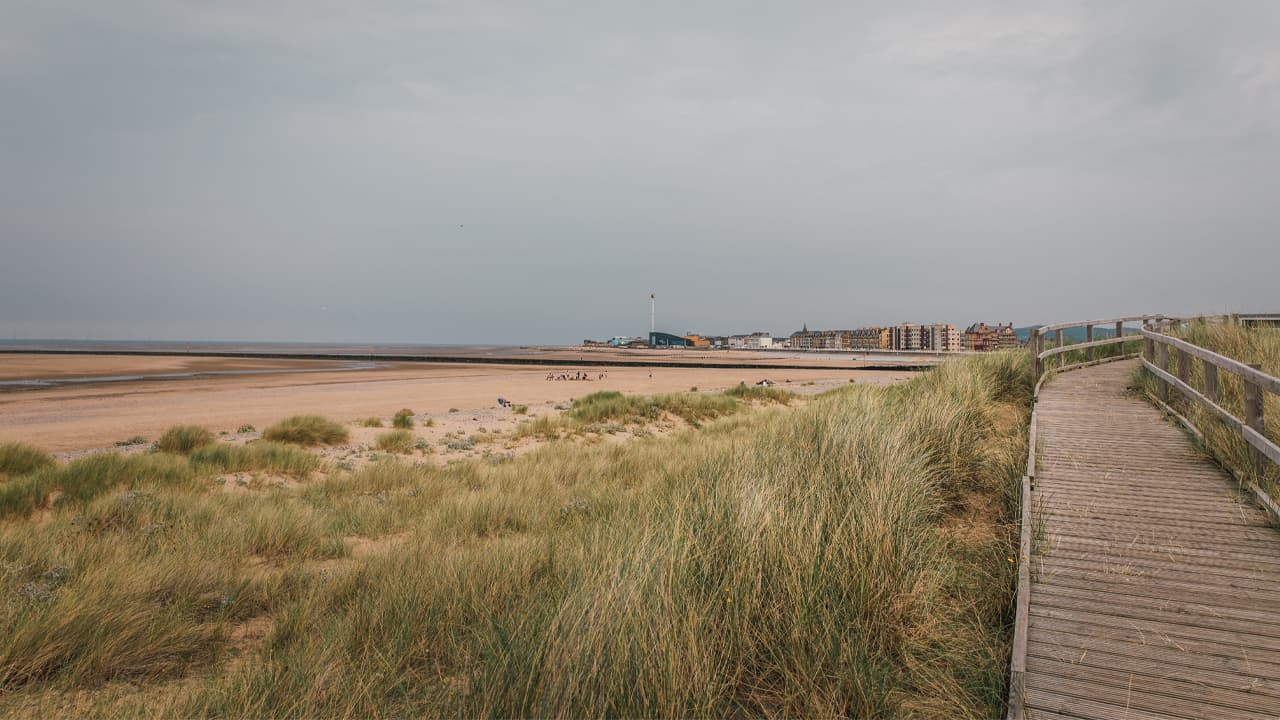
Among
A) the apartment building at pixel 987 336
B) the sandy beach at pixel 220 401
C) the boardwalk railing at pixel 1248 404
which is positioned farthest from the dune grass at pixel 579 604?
the apartment building at pixel 987 336

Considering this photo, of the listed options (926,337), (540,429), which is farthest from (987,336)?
(540,429)

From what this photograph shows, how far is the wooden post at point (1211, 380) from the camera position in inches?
262

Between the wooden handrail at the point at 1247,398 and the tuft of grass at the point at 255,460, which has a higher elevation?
the wooden handrail at the point at 1247,398

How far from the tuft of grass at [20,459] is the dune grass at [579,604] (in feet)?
16.4

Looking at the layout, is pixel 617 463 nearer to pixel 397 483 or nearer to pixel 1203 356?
pixel 397 483

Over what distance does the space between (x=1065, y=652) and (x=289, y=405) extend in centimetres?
2811

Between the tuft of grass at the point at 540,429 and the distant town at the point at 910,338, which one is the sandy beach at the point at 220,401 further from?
the distant town at the point at 910,338

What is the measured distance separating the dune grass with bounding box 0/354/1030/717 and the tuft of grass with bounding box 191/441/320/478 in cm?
420

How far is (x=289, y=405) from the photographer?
24938 millimetres

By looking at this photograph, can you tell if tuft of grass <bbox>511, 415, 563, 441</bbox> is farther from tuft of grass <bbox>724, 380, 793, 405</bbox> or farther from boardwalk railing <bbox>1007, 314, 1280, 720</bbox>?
boardwalk railing <bbox>1007, 314, 1280, 720</bbox>

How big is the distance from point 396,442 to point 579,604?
42.3 ft

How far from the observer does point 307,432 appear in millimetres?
15328

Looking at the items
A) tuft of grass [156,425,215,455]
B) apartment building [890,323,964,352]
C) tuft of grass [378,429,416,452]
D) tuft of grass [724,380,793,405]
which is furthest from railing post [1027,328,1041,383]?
apartment building [890,323,964,352]

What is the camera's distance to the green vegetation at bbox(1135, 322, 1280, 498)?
5.93 meters
